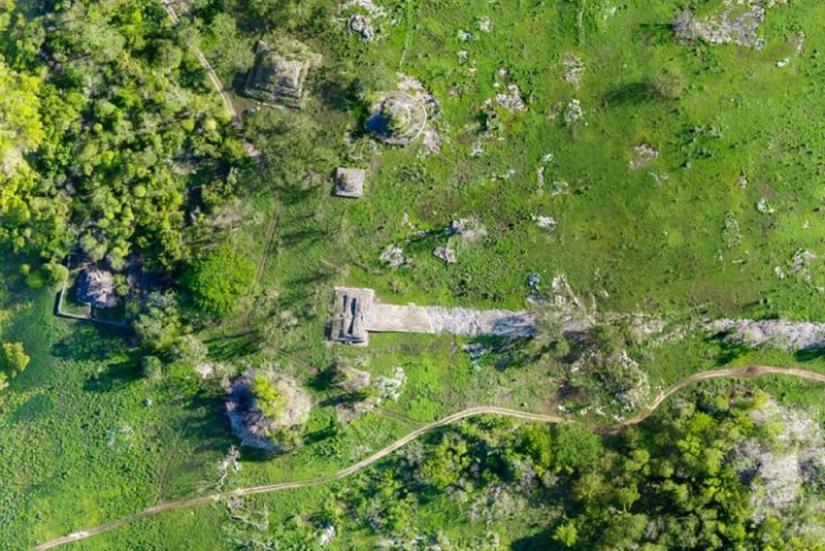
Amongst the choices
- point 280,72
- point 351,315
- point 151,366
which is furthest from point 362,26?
point 151,366

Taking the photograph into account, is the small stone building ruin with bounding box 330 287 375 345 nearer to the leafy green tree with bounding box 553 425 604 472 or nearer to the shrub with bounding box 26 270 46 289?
the leafy green tree with bounding box 553 425 604 472

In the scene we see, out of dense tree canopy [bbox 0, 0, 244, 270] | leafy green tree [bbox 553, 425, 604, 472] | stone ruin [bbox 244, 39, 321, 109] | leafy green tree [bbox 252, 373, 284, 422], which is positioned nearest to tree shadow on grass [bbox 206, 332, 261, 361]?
leafy green tree [bbox 252, 373, 284, 422]

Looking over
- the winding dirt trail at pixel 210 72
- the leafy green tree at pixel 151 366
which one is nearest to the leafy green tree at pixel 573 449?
the leafy green tree at pixel 151 366

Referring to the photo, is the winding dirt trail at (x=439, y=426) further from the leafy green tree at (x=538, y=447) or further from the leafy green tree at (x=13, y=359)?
the leafy green tree at (x=13, y=359)

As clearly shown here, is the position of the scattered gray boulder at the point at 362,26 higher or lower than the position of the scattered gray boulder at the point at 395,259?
higher

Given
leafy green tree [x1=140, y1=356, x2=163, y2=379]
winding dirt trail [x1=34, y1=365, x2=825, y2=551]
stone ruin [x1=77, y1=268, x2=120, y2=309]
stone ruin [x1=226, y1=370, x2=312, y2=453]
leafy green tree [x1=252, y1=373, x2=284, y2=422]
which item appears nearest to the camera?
leafy green tree [x1=252, y1=373, x2=284, y2=422]

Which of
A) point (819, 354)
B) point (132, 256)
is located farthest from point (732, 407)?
point (132, 256)
